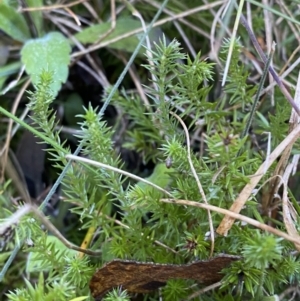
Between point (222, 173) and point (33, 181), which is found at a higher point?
point (222, 173)

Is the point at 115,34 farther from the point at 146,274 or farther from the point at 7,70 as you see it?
the point at 146,274

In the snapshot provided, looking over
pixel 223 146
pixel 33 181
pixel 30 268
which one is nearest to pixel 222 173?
pixel 223 146

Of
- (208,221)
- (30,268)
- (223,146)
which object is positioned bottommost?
(30,268)

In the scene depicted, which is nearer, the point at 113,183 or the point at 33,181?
the point at 113,183

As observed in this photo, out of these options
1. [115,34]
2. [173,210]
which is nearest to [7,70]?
[115,34]

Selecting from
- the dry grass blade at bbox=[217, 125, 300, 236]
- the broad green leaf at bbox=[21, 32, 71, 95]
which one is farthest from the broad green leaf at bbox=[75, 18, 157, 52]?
the dry grass blade at bbox=[217, 125, 300, 236]

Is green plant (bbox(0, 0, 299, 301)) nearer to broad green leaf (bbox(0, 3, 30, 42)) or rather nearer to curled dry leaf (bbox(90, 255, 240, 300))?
curled dry leaf (bbox(90, 255, 240, 300))

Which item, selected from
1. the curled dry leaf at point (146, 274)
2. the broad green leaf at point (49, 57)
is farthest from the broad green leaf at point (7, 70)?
the curled dry leaf at point (146, 274)

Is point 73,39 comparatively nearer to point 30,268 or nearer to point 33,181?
point 33,181
